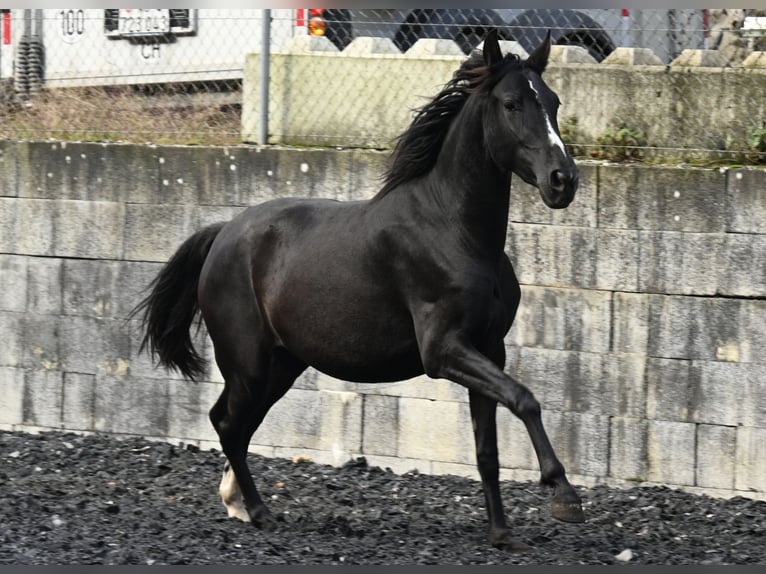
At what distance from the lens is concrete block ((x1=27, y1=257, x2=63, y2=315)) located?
8984mm

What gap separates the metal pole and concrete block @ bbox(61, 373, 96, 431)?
2018mm

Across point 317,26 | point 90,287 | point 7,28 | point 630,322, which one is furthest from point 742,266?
point 7,28

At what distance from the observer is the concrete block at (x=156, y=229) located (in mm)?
8586

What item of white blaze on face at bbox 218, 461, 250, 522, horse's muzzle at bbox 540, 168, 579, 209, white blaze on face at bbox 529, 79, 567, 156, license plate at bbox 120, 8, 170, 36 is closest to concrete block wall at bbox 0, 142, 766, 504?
white blaze on face at bbox 218, 461, 250, 522

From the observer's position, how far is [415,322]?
19.6 ft

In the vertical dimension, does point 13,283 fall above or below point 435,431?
above

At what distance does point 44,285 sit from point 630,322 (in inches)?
160

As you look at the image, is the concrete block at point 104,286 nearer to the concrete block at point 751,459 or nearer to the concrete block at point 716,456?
the concrete block at point 716,456

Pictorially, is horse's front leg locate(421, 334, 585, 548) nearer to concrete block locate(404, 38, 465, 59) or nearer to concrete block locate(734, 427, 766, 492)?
concrete block locate(734, 427, 766, 492)

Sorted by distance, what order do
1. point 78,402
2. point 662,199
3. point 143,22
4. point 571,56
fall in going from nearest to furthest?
1. point 662,199
2. point 571,56
3. point 78,402
4. point 143,22

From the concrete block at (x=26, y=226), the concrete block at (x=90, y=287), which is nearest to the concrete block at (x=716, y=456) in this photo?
the concrete block at (x=90, y=287)

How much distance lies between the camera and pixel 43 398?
9.07m

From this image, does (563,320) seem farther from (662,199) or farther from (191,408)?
(191,408)

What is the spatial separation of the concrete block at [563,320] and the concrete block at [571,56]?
1.51 m
